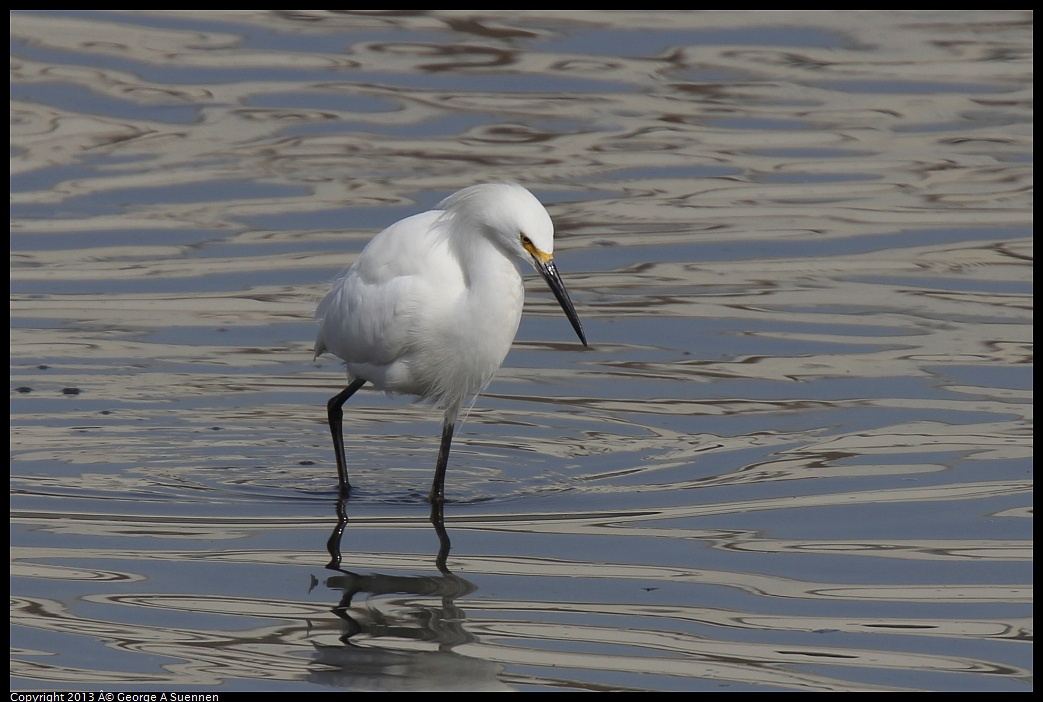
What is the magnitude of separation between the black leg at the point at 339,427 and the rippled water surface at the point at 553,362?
0.30 ft

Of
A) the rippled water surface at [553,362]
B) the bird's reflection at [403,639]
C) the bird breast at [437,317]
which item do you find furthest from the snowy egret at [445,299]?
the bird's reflection at [403,639]

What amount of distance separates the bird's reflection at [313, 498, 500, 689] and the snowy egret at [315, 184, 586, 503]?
3.07ft

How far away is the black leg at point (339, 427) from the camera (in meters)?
6.38

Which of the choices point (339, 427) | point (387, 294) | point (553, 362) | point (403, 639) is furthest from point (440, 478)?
point (553, 362)

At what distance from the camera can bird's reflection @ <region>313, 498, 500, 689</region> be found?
454 centimetres

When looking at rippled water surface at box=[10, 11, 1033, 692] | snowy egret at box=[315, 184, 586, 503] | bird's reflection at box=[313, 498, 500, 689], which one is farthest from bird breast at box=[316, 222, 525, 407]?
bird's reflection at box=[313, 498, 500, 689]

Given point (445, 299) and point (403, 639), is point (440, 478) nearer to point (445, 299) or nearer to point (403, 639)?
point (445, 299)

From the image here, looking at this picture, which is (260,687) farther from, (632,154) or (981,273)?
(632,154)

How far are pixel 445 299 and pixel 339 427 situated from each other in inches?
31.4

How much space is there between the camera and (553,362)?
8055 millimetres

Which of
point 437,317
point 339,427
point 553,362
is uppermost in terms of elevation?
point 437,317

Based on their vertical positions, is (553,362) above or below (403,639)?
below

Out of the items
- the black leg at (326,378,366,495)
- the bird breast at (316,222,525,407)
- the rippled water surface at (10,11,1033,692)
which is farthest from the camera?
the black leg at (326,378,366,495)

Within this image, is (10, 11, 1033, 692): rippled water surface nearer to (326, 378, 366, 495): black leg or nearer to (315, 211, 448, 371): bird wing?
(326, 378, 366, 495): black leg
